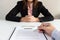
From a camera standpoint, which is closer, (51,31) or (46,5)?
(51,31)

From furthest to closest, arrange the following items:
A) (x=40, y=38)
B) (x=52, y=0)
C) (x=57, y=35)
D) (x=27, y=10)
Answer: (x=52, y=0)
(x=27, y=10)
(x=40, y=38)
(x=57, y=35)

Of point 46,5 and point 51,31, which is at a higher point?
point 51,31

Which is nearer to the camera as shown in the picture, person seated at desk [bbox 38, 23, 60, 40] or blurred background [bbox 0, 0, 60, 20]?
person seated at desk [bbox 38, 23, 60, 40]

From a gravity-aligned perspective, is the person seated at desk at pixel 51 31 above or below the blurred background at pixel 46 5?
above

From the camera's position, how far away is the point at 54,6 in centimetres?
287

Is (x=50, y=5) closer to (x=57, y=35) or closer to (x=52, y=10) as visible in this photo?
(x=52, y=10)

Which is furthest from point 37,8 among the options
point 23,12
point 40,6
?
point 23,12

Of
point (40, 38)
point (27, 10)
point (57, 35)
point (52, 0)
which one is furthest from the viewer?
point (52, 0)

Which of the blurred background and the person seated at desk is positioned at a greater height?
the person seated at desk

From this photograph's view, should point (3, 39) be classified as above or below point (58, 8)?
above

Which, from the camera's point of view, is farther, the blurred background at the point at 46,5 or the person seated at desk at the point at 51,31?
the blurred background at the point at 46,5

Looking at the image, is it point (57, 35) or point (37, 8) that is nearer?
point (57, 35)

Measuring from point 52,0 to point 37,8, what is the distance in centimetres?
72

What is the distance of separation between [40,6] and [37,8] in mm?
55
